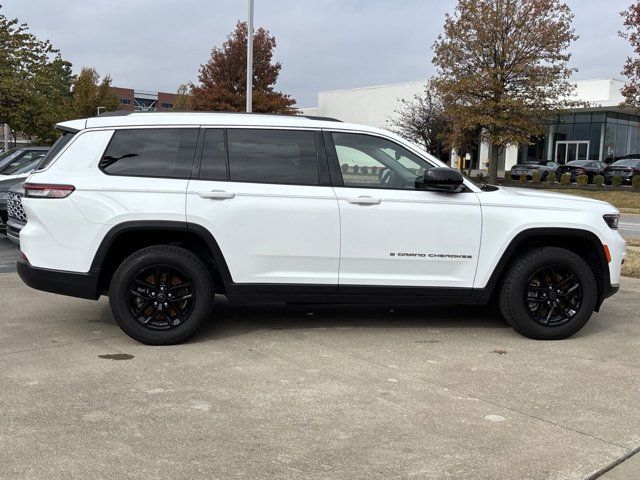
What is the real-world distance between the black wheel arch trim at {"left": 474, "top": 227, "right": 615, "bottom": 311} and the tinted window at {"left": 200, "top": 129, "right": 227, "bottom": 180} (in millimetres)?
2337

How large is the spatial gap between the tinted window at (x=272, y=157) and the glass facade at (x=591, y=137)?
4277 cm

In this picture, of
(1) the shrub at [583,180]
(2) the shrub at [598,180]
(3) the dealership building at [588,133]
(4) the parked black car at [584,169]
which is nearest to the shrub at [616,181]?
(2) the shrub at [598,180]

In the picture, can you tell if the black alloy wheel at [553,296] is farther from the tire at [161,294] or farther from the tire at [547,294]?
the tire at [161,294]

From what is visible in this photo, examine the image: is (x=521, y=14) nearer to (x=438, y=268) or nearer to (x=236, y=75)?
(x=236, y=75)

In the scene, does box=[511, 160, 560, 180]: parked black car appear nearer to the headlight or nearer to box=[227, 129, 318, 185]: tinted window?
the headlight

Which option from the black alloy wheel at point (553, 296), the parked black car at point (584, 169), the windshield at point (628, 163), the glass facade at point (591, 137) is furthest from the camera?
the glass facade at point (591, 137)

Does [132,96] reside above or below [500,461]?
above

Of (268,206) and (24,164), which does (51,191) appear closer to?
(268,206)

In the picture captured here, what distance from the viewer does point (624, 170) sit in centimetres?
3133

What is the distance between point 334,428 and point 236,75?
37.2 metres

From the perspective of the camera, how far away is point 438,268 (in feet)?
17.8

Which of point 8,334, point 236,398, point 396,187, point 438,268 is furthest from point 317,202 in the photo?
point 8,334

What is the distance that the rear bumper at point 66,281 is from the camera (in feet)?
17.0

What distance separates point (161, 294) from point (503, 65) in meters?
26.8
